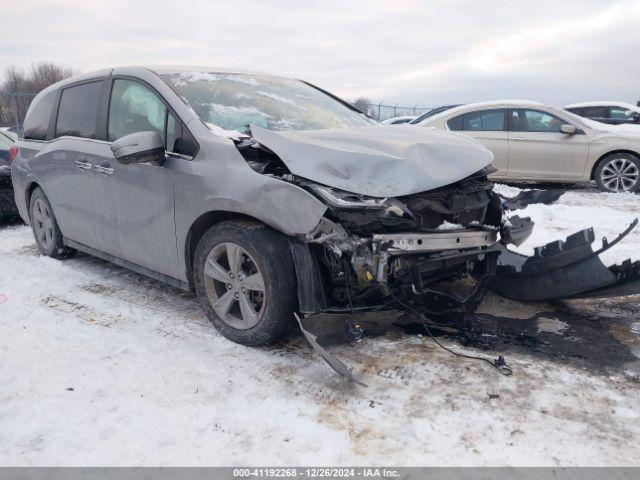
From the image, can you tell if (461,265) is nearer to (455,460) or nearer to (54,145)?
(455,460)

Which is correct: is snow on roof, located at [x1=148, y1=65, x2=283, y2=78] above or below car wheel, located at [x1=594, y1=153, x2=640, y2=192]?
above

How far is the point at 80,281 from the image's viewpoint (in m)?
4.68

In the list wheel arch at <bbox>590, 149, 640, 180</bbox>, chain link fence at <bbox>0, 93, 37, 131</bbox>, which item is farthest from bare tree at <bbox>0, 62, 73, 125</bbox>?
wheel arch at <bbox>590, 149, 640, 180</bbox>

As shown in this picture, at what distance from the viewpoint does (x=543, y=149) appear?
9.02 m

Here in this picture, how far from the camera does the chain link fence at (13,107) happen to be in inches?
699

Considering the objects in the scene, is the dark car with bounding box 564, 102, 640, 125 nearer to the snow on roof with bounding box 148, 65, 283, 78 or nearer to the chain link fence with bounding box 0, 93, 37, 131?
the snow on roof with bounding box 148, 65, 283, 78

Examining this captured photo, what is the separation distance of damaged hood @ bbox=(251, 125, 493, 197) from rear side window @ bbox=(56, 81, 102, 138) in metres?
1.91

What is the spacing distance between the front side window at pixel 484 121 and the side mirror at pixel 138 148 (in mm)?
7280

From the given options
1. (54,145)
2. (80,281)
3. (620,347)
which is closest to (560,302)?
(620,347)

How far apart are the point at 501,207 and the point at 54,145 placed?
394 cm

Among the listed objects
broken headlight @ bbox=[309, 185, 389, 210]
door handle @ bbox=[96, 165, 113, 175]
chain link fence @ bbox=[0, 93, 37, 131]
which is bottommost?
broken headlight @ bbox=[309, 185, 389, 210]

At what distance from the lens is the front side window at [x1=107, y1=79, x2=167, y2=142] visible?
3654mm

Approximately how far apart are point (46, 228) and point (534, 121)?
25.7 ft

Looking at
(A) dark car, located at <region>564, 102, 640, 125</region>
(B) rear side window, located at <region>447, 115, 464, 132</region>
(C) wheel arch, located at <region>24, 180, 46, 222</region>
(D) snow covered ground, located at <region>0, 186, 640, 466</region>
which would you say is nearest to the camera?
(D) snow covered ground, located at <region>0, 186, 640, 466</region>
